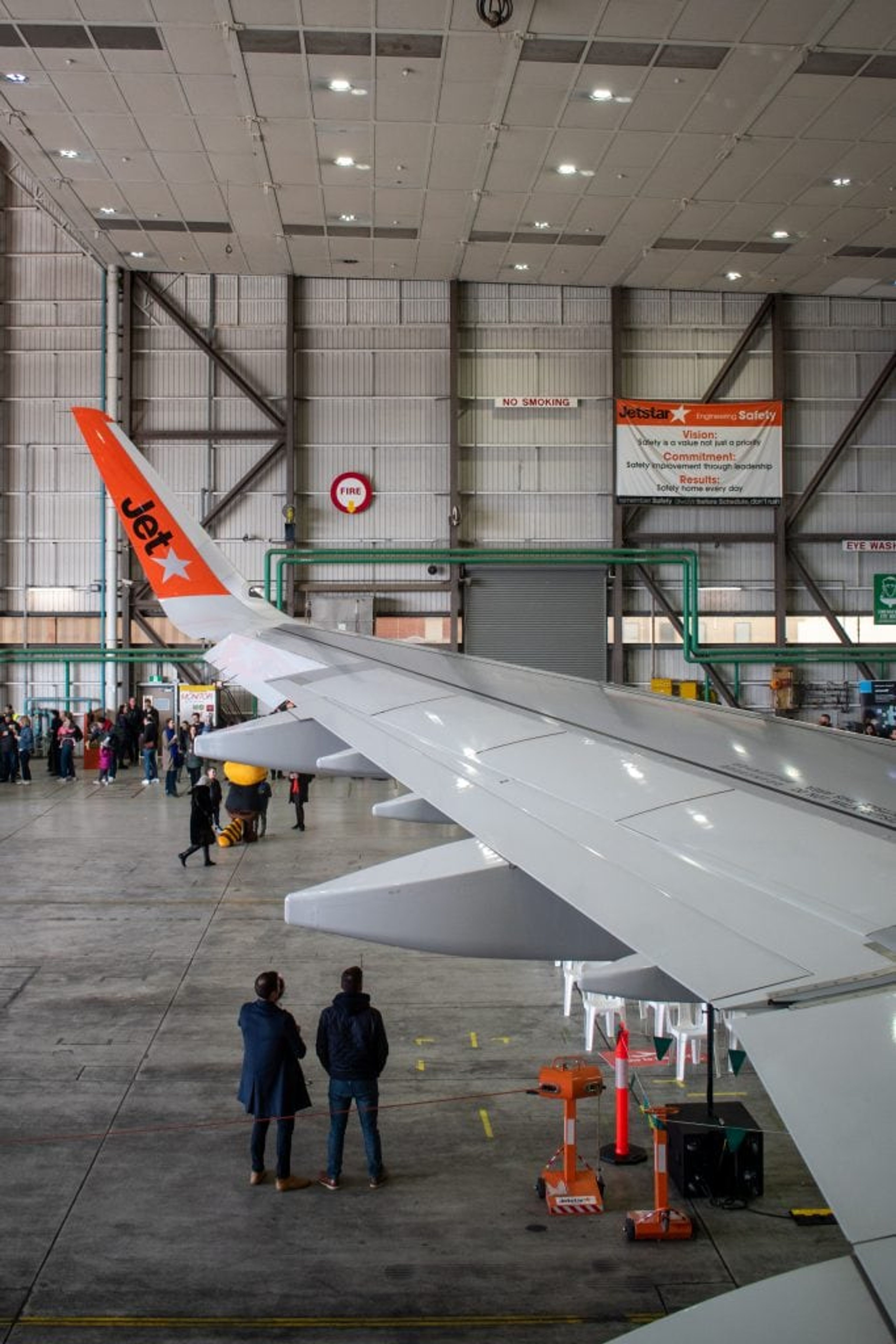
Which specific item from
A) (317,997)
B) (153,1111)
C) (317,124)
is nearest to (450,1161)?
(153,1111)

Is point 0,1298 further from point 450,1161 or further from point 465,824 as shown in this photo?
point 465,824

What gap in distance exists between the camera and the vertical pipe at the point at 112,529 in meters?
31.6

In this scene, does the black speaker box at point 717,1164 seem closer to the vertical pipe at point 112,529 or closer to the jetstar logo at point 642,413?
the vertical pipe at point 112,529

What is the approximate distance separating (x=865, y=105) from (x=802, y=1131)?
24.4 metres

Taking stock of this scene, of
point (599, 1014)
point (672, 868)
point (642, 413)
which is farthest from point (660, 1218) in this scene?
point (642, 413)

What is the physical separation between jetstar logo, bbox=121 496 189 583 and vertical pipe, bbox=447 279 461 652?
2404 cm

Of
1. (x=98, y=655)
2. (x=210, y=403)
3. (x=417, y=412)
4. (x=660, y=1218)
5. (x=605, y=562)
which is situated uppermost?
(x=210, y=403)

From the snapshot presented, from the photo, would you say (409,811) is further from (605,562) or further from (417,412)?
(417,412)

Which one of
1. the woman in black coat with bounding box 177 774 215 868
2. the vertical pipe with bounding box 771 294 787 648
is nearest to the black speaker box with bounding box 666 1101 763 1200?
the woman in black coat with bounding box 177 774 215 868

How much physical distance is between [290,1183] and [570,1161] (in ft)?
5.89

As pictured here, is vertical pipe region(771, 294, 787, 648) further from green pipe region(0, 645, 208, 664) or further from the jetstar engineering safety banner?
green pipe region(0, 645, 208, 664)

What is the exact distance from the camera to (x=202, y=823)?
16875 mm

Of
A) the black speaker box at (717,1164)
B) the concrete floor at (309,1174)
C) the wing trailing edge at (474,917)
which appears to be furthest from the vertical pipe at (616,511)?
the wing trailing edge at (474,917)

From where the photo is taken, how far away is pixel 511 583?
32781 millimetres
